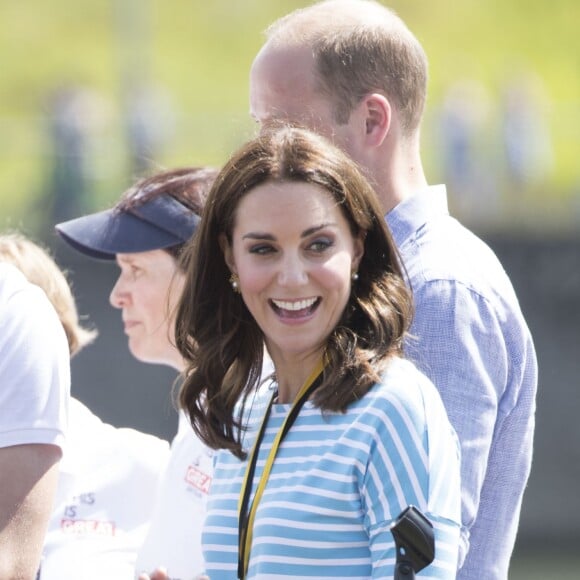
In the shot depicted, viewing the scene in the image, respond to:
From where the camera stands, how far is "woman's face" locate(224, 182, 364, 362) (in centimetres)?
269

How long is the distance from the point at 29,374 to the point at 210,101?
2612 centimetres

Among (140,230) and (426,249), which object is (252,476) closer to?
(426,249)

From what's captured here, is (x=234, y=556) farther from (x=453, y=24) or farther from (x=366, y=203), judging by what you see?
(x=453, y=24)

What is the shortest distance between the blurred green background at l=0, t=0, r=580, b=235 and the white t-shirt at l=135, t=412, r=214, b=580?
775 millimetres

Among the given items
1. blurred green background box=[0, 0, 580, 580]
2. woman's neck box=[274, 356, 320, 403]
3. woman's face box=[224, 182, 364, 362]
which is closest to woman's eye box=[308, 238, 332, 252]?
woman's face box=[224, 182, 364, 362]

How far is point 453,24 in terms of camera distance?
36906mm

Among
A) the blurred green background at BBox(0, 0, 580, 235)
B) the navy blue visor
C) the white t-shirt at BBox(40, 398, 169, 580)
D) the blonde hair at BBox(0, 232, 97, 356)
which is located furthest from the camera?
the blurred green background at BBox(0, 0, 580, 235)

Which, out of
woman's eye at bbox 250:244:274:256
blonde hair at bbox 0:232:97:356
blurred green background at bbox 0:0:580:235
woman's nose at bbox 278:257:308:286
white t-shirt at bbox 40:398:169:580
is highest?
blurred green background at bbox 0:0:580:235

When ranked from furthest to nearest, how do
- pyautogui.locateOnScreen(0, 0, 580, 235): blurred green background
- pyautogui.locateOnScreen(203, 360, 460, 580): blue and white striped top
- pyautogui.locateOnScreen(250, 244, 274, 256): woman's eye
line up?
pyautogui.locateOnScreen(0, 0, 580, 235): blurred green background
pyautogui.locateOnScreen(250, 244, 274, 256): woman's eye
pyautogui.locateOnScreen(203, 360, 460, 580): blue and white striped top

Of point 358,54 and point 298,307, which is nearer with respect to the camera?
point 298,307

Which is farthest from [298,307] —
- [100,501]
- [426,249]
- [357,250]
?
[100,501]

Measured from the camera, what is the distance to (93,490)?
11.9 ft

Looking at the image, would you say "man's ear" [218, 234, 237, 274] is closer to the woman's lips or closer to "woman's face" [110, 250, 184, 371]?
the woman's lips

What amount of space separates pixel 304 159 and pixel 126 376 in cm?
1046
